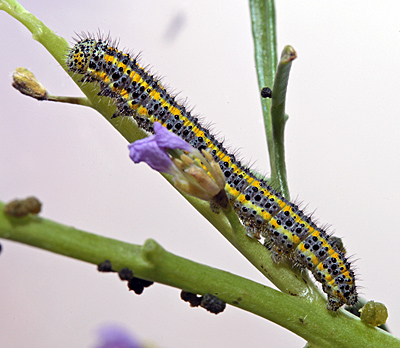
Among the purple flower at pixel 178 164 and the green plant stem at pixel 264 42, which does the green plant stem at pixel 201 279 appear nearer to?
the purple flower at pixel 178 164

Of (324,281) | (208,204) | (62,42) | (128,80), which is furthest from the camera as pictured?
(128,80)

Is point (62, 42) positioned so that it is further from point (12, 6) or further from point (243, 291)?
point (243, 291)

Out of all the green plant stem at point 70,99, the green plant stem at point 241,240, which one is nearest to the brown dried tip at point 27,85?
the green plant stem at point 70,99

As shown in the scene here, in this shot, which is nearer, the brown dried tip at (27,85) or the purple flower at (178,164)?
the purple flower at (178,164)

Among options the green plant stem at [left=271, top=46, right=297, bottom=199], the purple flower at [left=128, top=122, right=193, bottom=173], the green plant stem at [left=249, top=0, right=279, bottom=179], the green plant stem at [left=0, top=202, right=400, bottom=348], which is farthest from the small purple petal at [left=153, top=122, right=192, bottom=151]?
the green plant stem at [left=249, top=0, right=279, bottom=179]

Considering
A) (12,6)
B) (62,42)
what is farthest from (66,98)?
(12,6)

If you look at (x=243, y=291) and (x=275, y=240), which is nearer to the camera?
(x=243, y=291)

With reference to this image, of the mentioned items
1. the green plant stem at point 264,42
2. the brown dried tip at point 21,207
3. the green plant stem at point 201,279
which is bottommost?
the brown dried tip at point 21,207
